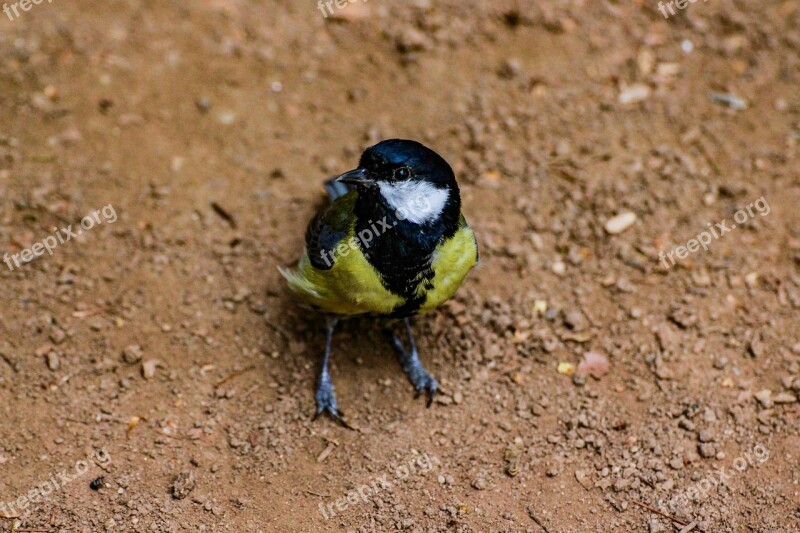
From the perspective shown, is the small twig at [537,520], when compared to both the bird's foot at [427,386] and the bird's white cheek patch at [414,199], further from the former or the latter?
the bird's white cheek patch at [414,199]

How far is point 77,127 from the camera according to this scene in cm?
611

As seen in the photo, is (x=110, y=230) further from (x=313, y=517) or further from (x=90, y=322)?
(x=313, y=517)

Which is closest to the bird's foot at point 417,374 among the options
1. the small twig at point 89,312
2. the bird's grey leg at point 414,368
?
the bird's grey leg at point 414,368

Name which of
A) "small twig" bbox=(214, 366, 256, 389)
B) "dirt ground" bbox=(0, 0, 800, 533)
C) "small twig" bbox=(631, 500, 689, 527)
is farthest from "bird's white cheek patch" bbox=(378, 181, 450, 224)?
"small twig" bbox=(631, 500, 689, 527)

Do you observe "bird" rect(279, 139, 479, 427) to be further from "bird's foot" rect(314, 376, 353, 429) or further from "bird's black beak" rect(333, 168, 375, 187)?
"bird's foot" rect(314, 376, 353, 429)

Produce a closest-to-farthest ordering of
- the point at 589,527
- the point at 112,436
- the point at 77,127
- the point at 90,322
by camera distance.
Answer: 1. the point at 589,527
2. the point at 112,436
3. the point at 90,322
4. the point at 77,127

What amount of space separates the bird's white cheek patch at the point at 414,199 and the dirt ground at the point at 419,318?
3.66ft

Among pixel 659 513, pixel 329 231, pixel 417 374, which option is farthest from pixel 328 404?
pixel 659 513

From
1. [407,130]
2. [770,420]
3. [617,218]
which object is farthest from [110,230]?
[770,420]

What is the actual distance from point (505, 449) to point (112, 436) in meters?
2.37

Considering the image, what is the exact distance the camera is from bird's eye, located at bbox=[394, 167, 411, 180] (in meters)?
4.36

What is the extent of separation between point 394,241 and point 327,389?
1174mm

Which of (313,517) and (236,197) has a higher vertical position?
(236,197)

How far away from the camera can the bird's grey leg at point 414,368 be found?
16.6 feet
